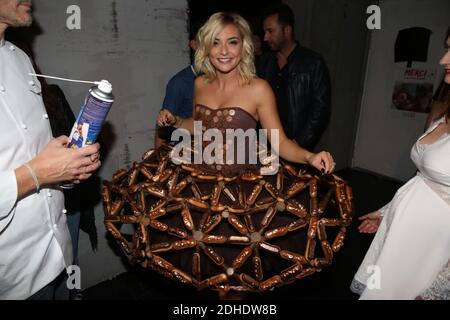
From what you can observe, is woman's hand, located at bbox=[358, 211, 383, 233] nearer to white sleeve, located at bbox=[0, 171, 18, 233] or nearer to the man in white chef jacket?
the man in white chef jacket

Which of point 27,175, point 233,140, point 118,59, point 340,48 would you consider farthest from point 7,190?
point 340,48

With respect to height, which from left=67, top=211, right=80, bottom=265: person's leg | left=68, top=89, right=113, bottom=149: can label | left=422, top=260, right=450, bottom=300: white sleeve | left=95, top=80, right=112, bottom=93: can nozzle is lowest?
left=67, top=211, right=80, bottom=265: person's leg

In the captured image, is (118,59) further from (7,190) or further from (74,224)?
(7,190)

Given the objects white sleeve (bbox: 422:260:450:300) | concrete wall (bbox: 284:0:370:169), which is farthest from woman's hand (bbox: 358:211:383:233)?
concrete wall (bbox: 284:0:370:169)

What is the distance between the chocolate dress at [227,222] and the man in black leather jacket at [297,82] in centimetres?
161

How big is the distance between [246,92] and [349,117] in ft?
11.4

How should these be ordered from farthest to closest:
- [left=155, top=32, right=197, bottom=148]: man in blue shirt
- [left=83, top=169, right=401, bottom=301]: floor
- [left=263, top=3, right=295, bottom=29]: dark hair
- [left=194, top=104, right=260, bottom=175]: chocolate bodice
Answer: [left=263, top=3, right=295, bottom=29]: dark hair
[left=83, top=169, right=401, bottom=301]: floor
[left=155, top=32, right=197, bottom=148]: man in blue shirt
[left=194, top=104, right=260, bottom=175]: chocolate bodice

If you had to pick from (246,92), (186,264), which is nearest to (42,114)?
(186,264)

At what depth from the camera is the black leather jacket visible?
9.21 ft

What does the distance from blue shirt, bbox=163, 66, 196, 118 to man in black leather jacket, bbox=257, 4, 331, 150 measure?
94 centimetres

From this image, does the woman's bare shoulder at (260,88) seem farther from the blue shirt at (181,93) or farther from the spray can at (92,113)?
the spray can at (92,113)

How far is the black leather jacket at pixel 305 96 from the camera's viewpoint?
111 inches

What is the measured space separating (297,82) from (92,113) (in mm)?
2167

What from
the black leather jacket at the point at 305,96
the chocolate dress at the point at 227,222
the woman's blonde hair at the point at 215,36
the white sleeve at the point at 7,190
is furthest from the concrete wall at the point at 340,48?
the white sleeve at the point at 7,190
